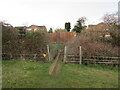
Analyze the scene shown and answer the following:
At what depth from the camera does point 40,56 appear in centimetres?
670

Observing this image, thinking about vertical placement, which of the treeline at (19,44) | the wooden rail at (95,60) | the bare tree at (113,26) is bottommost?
the wooden rail at (95,60)

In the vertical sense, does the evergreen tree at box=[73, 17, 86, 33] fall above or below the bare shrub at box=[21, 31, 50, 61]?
above

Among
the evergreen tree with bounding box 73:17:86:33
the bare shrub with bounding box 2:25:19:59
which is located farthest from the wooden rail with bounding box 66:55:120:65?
the evergreen tree with bounding box 73:17:86:33

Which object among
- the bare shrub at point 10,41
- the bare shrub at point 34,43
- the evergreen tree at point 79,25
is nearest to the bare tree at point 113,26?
the bare shrub at point 34,43

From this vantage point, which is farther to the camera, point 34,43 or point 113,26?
point 113,26

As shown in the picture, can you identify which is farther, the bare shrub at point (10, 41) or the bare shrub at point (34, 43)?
the bare shrub at point (34, 43)

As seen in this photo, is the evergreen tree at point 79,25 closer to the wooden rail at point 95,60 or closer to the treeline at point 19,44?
the treeline at point 19,44

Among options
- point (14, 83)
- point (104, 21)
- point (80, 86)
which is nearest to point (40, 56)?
point (14, 83)

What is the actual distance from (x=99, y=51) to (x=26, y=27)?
5.28 metres

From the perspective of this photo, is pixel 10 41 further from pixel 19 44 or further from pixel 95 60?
Result: pixel 95 60

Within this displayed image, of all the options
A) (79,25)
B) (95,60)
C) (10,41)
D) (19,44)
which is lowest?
(95,60)

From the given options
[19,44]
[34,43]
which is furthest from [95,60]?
[19,44]

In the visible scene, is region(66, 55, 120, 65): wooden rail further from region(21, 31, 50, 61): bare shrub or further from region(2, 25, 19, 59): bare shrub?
region(2, 25, 19, 59): bare shrub

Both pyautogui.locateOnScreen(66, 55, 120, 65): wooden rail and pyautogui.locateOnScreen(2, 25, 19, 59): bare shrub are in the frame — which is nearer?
pyautogui.locateOnScreen(66, 55, 120, 65): wooden rail
